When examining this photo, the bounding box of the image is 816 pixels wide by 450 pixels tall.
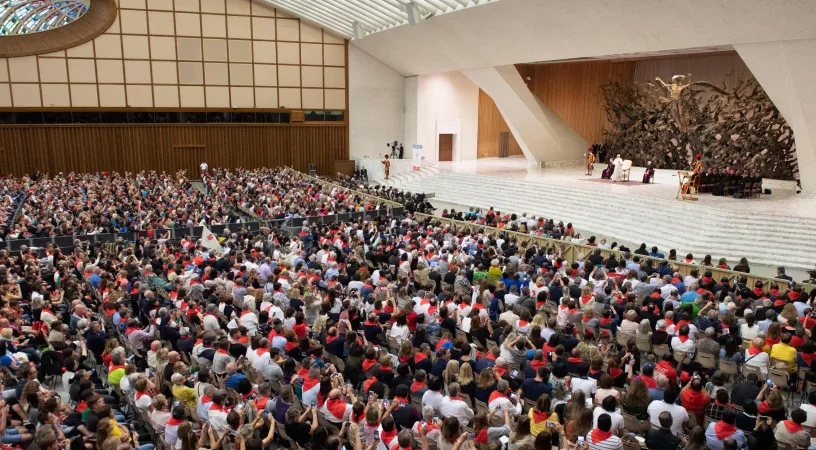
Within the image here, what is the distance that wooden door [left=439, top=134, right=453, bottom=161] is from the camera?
3525 cm

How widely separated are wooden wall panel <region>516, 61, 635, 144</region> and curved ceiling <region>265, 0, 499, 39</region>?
9.80 metres

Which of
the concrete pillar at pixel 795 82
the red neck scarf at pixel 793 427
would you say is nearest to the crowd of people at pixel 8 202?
the red neck scarf at pixel 793 427

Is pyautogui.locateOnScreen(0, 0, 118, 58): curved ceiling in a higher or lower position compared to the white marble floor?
higher

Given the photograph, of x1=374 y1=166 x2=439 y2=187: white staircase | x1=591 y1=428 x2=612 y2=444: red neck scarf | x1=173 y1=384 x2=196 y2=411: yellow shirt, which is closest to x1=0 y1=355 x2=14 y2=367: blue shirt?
x1=173 y1=384 x2=196 y2=411: yellow shirt

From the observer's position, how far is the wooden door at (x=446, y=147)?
3525 centimetres

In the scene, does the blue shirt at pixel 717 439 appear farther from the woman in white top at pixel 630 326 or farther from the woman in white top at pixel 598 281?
the woman in white top at pixel 598 281

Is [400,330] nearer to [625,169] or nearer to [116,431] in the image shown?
[116,431]

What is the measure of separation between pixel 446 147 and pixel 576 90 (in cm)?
823

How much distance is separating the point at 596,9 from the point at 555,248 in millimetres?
9166

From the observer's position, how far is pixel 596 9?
18547 millimetres

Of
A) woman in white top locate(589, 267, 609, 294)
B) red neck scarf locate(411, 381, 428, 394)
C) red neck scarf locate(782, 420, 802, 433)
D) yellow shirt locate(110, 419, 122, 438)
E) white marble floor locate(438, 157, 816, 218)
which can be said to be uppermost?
white marble floor locate(438, 157, 816, 218)

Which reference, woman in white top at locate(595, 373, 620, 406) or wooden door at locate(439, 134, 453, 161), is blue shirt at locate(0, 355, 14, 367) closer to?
woman in white top at locate(595, 373, 620, 406)

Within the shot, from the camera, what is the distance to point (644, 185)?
75.4 ft

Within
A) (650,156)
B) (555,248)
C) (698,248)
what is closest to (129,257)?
(555,248)
